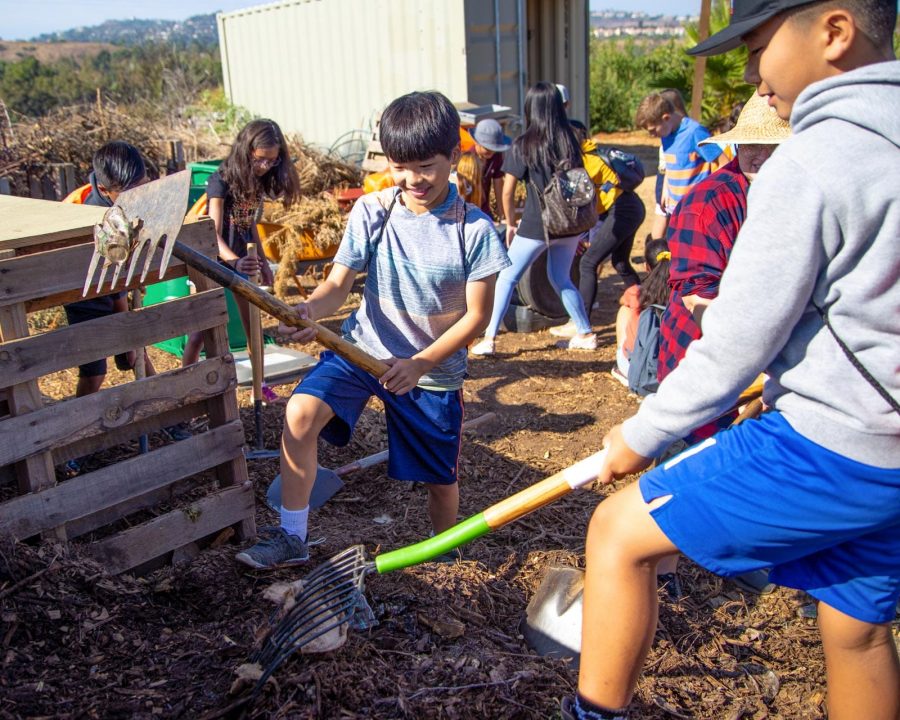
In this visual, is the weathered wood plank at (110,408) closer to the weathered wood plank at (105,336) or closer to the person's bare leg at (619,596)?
the weathered wood plank at (105,336)

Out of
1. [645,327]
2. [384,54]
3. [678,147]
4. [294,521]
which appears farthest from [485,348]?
[384,54]

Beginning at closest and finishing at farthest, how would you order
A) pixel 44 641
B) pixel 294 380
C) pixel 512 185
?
pixel 44 641 < pixel 294 380 < pixel 512 185

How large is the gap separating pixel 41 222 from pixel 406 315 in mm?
1252

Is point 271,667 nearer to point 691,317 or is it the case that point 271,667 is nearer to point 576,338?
point 691,317

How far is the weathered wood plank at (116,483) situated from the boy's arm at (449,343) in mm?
696

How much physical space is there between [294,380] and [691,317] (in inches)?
133

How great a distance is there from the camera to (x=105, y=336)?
109 inches

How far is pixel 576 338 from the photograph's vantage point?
6730mm

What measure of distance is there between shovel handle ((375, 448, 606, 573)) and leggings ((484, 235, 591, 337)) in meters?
4.05

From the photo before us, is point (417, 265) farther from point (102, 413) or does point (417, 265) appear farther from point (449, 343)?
point (102, 413)

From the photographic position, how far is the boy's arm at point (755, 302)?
61.5 inches

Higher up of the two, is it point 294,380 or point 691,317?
point 691,317

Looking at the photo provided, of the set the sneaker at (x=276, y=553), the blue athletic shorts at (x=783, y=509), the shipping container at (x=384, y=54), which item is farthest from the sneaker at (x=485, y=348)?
the shipping container at (x=384, y=54)

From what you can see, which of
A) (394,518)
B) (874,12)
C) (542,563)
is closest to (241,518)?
(394,518)
